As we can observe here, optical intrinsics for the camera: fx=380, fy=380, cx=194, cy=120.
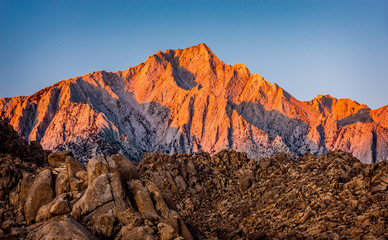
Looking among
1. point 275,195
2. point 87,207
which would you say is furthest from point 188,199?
point 87,207

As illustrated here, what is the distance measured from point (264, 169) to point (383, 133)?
134654 millimetres

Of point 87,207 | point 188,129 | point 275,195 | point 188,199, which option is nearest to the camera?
point 87,207

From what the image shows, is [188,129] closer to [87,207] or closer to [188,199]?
[188,199]

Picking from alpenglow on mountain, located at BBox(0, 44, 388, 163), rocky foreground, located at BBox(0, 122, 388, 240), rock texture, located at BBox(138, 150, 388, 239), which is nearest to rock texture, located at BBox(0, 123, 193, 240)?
rocky foreground, located at BBox(0, 122, 388, 240)

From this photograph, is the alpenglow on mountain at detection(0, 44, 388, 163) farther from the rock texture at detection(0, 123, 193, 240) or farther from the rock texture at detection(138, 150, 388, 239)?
the rock texture at detection(0, 123, 193, 240)

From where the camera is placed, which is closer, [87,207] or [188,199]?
[87,207]

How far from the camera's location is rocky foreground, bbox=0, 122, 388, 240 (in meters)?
28.8

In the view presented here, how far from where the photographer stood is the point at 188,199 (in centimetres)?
6391

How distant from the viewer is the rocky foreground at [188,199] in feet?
94.5

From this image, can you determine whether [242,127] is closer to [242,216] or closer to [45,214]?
[242,216]

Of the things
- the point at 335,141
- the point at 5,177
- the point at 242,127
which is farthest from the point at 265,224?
the point at 335,141

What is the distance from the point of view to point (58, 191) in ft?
110

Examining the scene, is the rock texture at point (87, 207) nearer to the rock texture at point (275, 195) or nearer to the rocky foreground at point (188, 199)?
the rocky foreground at point (188, 199)

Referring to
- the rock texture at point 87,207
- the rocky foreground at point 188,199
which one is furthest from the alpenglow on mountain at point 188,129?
the rock texture at point 87,207
